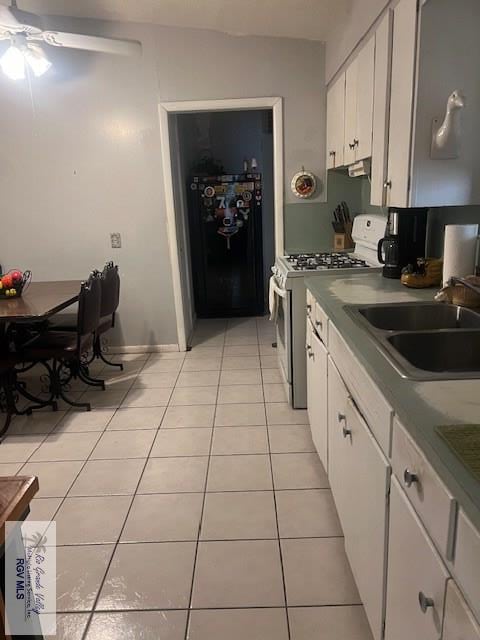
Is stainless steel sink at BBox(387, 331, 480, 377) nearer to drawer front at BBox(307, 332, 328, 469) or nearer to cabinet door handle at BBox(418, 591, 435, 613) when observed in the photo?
drawer front at BBox(307, 332, 328, 469)

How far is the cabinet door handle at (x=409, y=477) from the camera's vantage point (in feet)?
3.11

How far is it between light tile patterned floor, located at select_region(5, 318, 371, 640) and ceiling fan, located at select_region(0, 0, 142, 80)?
2174mm

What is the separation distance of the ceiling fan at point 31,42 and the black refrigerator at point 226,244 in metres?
2.18

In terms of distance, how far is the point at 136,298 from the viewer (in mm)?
4176

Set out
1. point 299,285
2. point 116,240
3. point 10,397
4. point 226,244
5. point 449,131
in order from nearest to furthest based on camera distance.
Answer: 1. point 449,131
2. point 299,285
3. point 10,397
4. point 116,240
5. point 226,244

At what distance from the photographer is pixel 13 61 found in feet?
8.48

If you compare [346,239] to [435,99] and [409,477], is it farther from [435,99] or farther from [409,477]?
[409,477]

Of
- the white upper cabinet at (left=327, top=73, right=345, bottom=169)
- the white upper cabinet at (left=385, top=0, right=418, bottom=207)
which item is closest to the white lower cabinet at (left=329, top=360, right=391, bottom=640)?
the white upper cabinet at (left=385, top=0, right=418, bottom=207)

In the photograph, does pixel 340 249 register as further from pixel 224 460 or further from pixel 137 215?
pixel 224 460

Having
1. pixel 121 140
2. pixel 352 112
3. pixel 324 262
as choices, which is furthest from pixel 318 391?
pixel 121 140

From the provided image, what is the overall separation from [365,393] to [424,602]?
555 mm

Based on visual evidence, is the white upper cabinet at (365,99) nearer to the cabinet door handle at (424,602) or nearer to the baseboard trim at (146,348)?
the cabinet door handle at (424,602)

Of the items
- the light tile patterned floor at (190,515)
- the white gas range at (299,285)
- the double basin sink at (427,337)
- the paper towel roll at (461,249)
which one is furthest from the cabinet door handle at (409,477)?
the white gas range at (299,285)

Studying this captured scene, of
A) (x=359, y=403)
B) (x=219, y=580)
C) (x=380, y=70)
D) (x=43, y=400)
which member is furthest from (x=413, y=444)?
(x=43, y=400)
